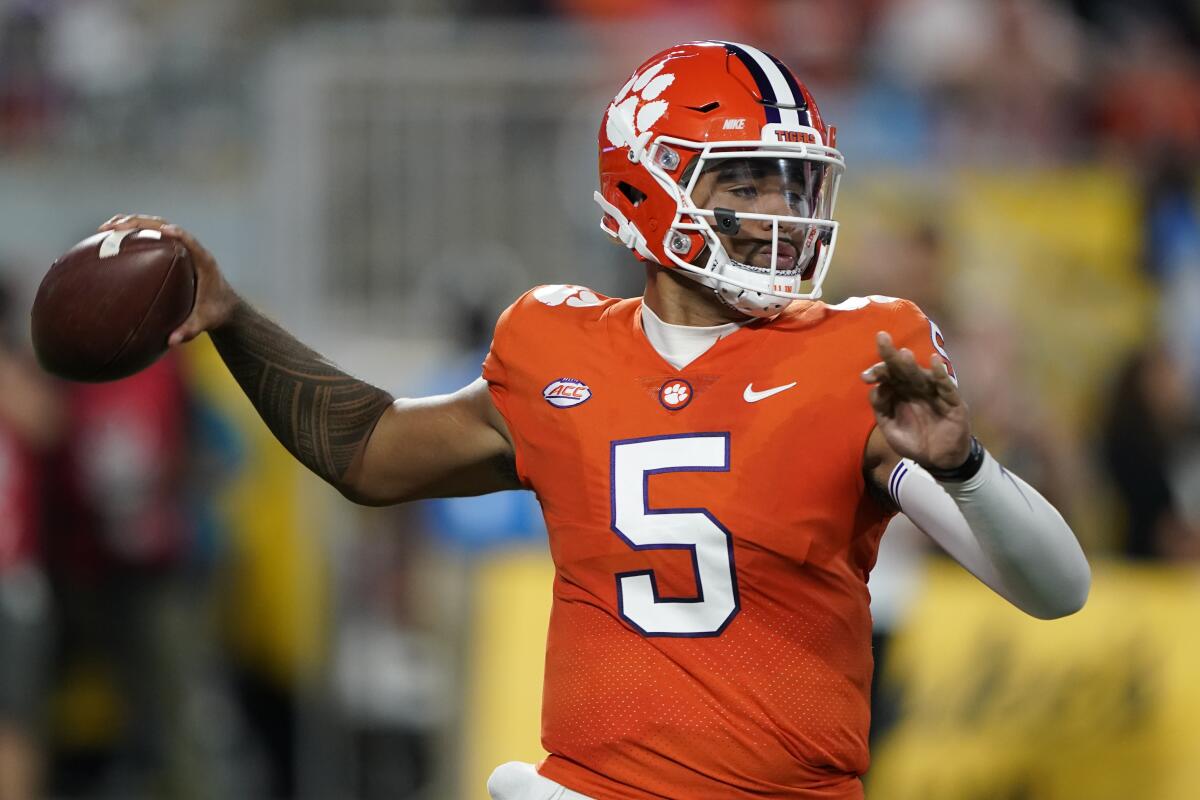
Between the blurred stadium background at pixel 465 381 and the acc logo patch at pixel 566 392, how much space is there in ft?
8.71

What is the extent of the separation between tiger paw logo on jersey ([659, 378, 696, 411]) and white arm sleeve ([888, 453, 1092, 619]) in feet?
1.16

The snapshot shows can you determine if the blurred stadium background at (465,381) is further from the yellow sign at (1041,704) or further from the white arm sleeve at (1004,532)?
the white arm sleeve at (1004,532)

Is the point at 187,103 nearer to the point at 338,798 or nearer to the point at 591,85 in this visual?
the point at 591,85

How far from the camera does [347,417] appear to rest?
3.34 metres

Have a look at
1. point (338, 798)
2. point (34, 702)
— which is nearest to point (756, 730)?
point (34, 702)

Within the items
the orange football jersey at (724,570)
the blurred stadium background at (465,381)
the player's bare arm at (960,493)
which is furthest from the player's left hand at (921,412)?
the blurred stadium background at (465,381)

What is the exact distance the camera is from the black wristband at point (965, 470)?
8.87ft

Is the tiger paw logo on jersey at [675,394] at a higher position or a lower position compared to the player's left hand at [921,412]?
lower

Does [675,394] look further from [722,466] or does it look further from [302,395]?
[302,395]

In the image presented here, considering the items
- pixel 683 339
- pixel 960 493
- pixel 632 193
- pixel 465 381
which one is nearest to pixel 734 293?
pixel 683 339

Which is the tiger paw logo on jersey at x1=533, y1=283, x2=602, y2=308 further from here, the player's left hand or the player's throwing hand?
the player's left hand

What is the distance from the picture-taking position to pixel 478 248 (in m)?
7.95

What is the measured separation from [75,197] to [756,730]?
7148 millimetres

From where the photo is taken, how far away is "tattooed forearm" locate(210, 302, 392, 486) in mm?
3332
